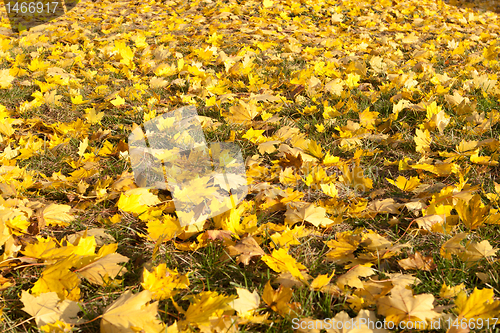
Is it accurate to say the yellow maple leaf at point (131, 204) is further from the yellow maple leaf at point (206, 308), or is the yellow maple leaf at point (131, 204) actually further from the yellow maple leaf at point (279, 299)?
the yellow maple leaf at point (279, 299)

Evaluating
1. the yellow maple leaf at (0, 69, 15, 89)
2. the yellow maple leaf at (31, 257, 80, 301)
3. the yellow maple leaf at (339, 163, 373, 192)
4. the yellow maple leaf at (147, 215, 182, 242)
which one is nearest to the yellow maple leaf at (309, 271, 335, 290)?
the yellow maple leaf at (147, 215, 182, 242)

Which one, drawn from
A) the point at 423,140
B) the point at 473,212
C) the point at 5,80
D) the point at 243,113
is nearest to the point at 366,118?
the point at 423,140

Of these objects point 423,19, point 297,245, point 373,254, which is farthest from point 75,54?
point 423,19

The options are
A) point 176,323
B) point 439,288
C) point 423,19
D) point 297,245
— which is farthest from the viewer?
point 423,19

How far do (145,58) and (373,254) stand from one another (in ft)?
9.71

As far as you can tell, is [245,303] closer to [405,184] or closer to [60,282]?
[60,282]

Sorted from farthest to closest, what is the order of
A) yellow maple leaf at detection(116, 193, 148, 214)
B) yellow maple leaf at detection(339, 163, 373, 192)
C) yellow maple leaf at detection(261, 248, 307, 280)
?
1. yellow maple leaf at detection(339, 163, 373, 192)
2. yellow maple leaf at detection(116, 193, 148, 214)
3. yellow maple leaf at detection(261, 248, 307, 280)

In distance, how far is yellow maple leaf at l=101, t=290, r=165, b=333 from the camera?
96cm

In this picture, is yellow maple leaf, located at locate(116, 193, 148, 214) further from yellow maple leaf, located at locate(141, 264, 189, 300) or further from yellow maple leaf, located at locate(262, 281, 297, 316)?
yellow maple leaf, located at locate(262, 281, 297, 316)

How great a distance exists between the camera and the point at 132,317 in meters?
0.97

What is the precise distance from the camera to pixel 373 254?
1240 millimetres

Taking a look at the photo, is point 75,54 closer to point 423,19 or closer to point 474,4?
point 423,19

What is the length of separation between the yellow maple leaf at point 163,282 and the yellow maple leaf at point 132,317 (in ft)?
0.29

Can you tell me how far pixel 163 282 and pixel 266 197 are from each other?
628 millimetres
